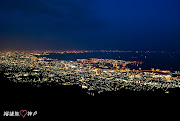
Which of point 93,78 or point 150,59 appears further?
point 150,59

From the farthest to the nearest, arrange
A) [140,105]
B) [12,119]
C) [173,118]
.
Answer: [140,105], [173,118], [12,119]

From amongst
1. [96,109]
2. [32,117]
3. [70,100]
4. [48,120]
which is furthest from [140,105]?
[32,117]

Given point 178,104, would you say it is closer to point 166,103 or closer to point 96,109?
point 166,103

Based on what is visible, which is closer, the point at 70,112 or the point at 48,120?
the point at 48,120

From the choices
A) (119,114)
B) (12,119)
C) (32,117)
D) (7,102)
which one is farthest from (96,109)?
(7,102)

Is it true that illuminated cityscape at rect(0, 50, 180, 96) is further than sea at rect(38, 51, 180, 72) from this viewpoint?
No

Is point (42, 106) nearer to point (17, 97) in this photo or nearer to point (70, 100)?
point (70, 100)

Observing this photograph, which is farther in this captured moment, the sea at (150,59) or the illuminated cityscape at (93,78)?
the sea at (150,59)

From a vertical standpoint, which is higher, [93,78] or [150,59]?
[150,59]

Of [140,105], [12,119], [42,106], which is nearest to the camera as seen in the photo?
[12,119]
